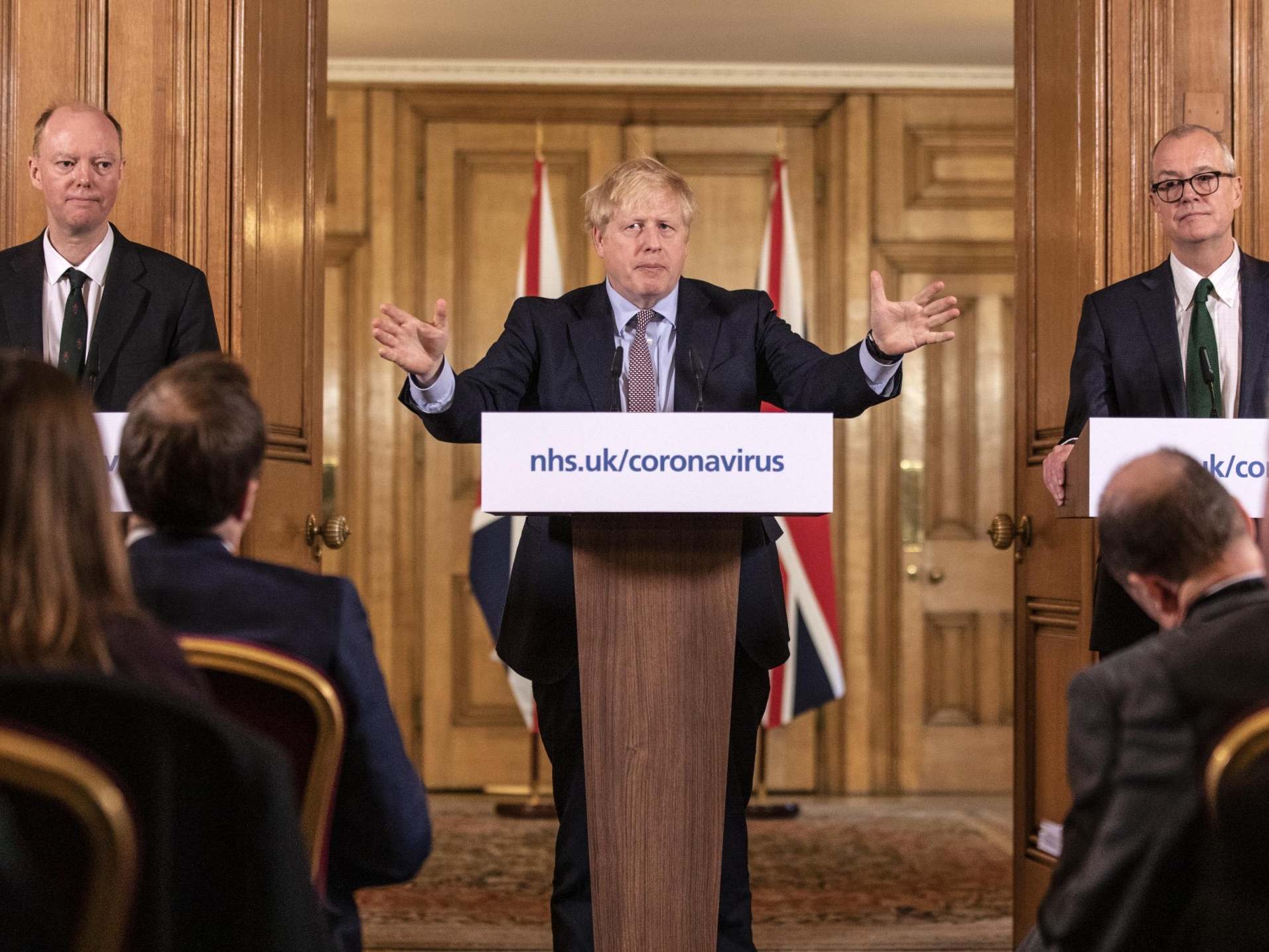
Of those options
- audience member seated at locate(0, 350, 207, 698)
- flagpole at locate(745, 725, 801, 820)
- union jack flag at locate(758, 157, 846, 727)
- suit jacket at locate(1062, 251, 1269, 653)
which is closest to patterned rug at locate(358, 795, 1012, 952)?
flagpole at locate(745, 725, 801, 820)

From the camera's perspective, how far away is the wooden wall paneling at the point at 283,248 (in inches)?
141

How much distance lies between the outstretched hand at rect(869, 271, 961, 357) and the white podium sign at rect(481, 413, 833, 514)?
1.28ft

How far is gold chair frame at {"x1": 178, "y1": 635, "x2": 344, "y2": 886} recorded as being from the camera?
4.52 ft

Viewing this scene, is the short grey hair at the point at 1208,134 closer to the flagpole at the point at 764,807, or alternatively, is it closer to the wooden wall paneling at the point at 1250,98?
the wooden wall paneling at the point at 1250,98

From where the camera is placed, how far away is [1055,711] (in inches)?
143

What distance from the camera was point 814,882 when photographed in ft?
15.2

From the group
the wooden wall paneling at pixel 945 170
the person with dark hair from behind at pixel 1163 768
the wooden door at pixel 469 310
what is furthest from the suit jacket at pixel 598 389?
the wooden wall paneling at pixel 945 170

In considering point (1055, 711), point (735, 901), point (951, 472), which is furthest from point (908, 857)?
point (735, 901)

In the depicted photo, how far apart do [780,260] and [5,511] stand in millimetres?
5062

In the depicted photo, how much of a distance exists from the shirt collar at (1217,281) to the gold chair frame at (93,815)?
2616 millimetres

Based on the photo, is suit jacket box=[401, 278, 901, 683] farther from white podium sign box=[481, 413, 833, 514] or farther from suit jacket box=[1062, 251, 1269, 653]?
suit jacket box=[1062, 251, 1269, 653]

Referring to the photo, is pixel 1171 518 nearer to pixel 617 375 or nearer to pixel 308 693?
pixel 308 693

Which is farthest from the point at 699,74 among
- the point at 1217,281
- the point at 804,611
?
the point at 1217,281

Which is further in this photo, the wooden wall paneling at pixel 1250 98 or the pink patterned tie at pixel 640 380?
the wooden wall paneling at pixel 1250 98
